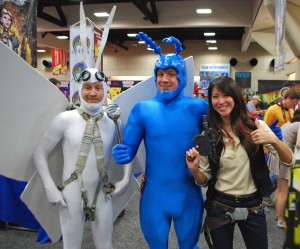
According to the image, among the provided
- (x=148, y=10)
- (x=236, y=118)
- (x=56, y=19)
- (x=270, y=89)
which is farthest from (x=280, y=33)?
(x=56, y=19)

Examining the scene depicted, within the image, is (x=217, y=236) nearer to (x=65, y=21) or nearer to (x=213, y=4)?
(x=213, y=4)

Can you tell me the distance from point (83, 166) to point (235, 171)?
865 mm

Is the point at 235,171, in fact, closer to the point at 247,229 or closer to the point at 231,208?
the point at 231,208

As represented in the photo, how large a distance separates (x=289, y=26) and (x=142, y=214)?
21.7ft

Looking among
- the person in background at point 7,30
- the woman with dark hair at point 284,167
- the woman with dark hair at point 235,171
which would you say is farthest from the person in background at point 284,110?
the person in background at point 7,30

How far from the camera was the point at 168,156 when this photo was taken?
6.18 feet

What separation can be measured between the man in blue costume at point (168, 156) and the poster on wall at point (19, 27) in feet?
5.54

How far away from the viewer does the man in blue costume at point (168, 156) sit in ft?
6.15

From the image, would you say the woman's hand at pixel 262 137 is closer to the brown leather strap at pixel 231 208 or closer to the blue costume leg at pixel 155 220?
the brown leather strap at pixel 231 208

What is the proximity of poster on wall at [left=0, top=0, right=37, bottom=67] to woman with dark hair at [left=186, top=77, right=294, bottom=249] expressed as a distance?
2.09 metres

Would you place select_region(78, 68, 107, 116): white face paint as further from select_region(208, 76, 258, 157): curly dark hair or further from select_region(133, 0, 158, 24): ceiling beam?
select_region(133, 0, 158, 24): ceiling beam

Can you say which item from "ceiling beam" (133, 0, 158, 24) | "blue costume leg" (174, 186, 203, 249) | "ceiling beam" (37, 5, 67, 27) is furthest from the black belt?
"ceiling beam" (37, 5, 67, 27)

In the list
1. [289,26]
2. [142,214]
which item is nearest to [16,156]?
[142,214]

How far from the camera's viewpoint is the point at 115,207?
2.51 metres
